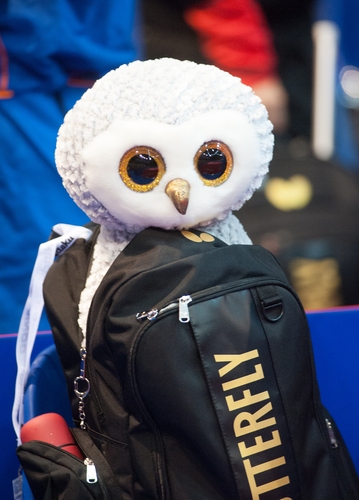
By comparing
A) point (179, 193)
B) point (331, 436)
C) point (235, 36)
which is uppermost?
point (235, 36)

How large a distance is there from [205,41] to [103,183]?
1126 mm

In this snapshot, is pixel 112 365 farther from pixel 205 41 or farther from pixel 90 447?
pixel 205 41

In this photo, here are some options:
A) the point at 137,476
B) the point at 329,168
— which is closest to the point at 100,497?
the point at 137,476

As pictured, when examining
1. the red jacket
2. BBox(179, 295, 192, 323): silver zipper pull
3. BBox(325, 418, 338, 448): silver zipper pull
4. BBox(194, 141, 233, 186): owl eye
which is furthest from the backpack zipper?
the red jacket

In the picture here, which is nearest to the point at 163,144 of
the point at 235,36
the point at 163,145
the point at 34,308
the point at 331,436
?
the point at 163,145

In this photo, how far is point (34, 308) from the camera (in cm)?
77

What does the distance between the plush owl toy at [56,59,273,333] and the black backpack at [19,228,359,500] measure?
48 millimetres

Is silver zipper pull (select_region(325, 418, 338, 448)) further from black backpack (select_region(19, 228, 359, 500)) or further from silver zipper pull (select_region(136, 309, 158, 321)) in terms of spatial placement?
silver zipper pull (select_region(136, 309, 158, 321))

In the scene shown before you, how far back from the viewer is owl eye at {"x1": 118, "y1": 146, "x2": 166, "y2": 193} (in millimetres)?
630

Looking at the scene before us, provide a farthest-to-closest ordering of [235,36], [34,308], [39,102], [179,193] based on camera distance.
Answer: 1. [235,36]
2. [39,102]
3. [34,308]
4. [179,193]

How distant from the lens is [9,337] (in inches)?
31.5

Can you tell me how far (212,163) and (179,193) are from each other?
0.05m

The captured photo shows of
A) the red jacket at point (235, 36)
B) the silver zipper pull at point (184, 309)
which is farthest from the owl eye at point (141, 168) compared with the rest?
the red jacket at point (235, 36)

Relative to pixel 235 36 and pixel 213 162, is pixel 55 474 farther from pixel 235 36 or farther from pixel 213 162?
pixel 235 36
